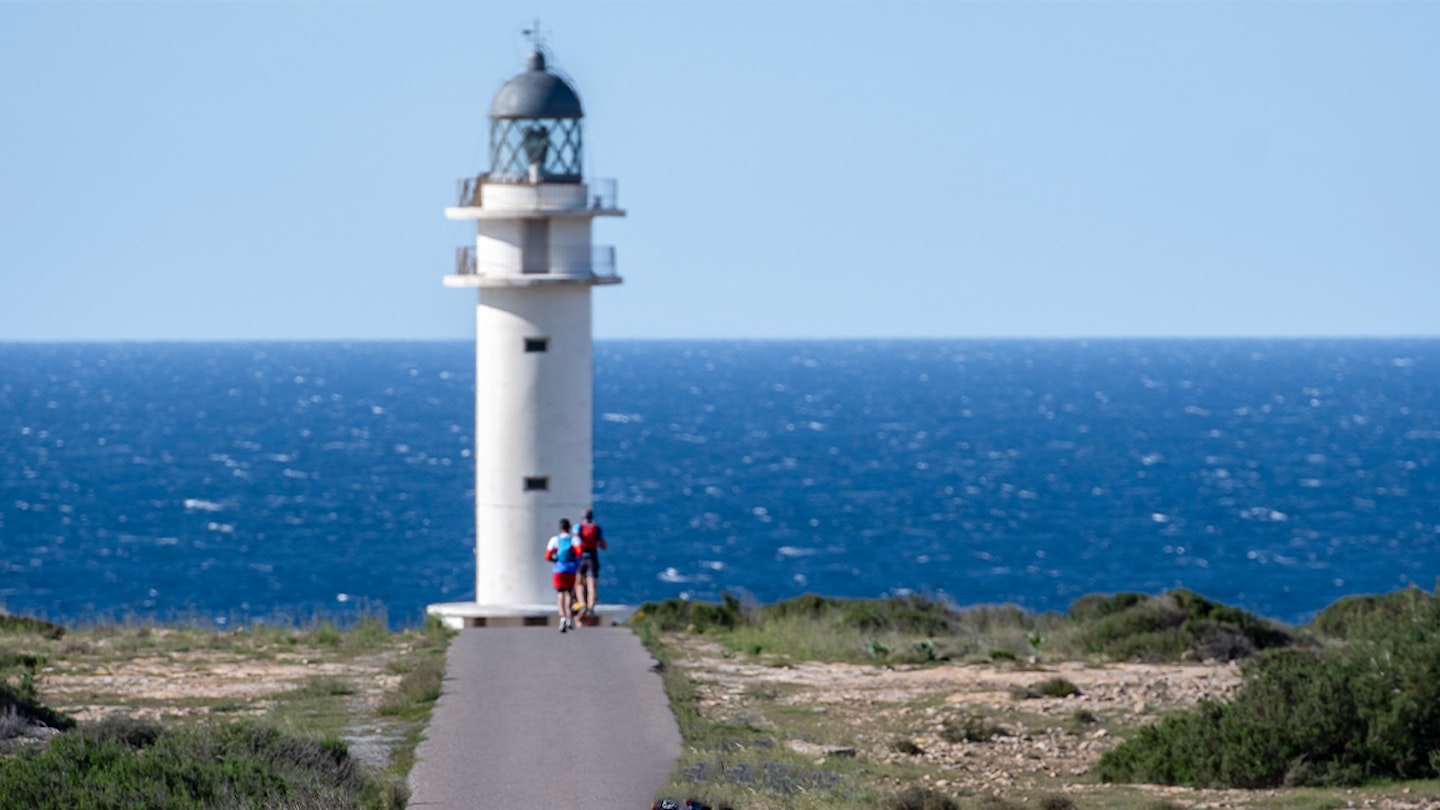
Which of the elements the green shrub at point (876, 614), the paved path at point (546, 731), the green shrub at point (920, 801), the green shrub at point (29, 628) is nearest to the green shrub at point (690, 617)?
the green shrub at point (876, 614)

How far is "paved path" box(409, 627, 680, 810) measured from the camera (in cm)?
1155

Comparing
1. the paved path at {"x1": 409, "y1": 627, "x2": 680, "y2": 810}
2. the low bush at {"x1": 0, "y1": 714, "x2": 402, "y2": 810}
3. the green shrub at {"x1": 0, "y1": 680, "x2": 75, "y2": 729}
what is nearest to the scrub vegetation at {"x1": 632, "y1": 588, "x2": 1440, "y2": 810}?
the paved path at {"x1": 409, "y1": 627, "x2": 680, "y2": 810}

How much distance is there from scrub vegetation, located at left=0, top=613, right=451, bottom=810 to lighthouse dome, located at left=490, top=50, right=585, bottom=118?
6.66m

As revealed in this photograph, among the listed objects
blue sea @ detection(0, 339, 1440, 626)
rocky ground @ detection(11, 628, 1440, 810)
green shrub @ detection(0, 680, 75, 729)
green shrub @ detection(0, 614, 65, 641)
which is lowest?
blue sea @ detection(0, 339, 1440, 626)

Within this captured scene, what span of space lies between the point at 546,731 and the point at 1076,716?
4.31 metres

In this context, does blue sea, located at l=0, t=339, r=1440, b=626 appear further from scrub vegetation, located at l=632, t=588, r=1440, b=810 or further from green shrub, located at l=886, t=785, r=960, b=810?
green shrub, located at l=886, t=785, r=960, b=810

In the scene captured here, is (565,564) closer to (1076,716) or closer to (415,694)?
(415,694)

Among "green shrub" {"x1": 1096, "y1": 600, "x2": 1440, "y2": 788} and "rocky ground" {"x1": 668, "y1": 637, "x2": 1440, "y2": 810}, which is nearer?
"green shrub" {"x1": 1096, "y1": 600, "x2": 1440, "y2": 788}

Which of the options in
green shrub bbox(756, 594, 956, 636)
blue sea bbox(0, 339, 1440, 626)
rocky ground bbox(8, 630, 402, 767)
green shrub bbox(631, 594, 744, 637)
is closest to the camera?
rocky ground bbox(8, 630, 402, 767)

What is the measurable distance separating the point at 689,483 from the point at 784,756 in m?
68.2

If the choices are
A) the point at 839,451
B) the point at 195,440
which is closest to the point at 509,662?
the point at 839,451

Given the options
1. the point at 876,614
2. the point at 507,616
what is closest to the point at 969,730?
the point at 876,614

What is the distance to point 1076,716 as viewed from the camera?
15320 mm

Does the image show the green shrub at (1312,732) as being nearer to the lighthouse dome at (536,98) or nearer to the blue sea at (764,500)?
the blue sea at (764,500)
